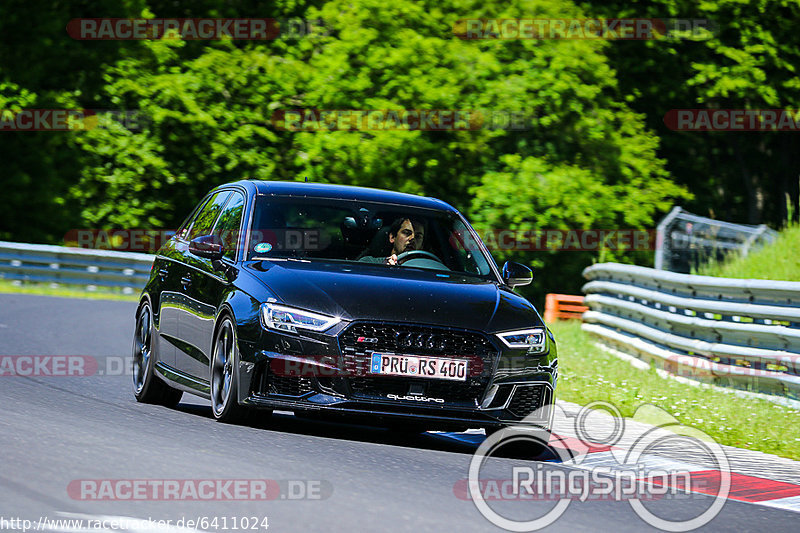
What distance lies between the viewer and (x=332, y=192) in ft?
33.4

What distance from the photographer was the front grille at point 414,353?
8484 millimetres

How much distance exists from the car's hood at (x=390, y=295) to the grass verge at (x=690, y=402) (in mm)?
2166

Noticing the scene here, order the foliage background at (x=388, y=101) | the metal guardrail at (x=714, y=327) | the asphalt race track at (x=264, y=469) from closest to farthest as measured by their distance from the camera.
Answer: the asphalt race track at (x=264, y=469), the metal guardrail at (x=714, y=327), the foliage background at (x=388, y=101)

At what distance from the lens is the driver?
9.98 meters

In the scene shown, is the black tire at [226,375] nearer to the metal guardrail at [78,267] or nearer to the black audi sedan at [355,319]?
the black audi sedan at [355,319]

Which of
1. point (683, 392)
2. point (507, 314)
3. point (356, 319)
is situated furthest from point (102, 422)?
point (683, 392)

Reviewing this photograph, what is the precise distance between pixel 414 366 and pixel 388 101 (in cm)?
2666

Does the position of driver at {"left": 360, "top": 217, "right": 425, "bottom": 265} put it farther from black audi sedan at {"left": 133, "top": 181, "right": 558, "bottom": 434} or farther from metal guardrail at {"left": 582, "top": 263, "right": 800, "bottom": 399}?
metal guardrail at {"left": 582, "top": 263, "right": 800, "bottom": 399}

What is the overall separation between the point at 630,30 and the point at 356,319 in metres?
33.0

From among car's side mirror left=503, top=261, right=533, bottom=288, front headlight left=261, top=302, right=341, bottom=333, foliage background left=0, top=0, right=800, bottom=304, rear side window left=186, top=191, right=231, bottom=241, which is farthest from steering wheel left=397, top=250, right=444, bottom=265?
foliage background left=0, top=0, right=800, bottom=304

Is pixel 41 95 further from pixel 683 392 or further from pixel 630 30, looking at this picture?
pixel 683 392

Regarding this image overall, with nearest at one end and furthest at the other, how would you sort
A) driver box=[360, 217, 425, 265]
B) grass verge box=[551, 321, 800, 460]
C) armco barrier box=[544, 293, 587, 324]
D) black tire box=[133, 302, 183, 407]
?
driver box=[360, 217, 425, 265]
grass verge box=[551, 321, 800, 460]
black tire box=[133, 302, 183, 407]
armco barrier box=[544, 293, 587, 324]

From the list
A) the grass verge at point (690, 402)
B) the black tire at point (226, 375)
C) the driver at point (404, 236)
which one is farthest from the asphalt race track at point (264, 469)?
the grass verge at point (690, 402)

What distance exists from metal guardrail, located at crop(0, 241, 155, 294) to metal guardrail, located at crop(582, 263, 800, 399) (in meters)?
15.0
